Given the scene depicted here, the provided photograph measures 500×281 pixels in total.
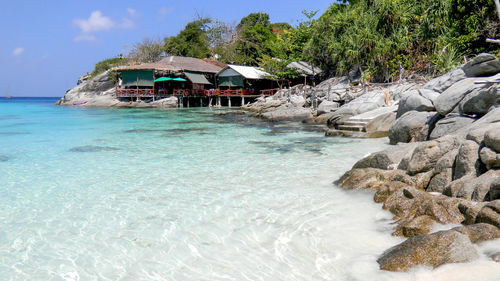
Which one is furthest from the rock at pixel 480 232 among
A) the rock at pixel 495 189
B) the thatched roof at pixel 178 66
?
the thatched roof at pixel 178 66

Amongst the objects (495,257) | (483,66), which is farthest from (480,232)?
(483,66)

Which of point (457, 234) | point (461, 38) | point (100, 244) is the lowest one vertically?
point (100, 244)

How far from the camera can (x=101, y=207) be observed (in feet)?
19.4

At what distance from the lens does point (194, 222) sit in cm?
516

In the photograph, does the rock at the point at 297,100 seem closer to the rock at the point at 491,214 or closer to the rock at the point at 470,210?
the rock at the point at 470,210

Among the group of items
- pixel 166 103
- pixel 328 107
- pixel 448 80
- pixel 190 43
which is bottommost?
pixel 328 107

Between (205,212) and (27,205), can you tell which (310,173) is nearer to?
(205,212)

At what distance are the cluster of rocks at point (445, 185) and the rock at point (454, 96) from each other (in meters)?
0.09

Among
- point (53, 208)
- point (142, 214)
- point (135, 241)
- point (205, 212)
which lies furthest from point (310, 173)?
point (53, 208)

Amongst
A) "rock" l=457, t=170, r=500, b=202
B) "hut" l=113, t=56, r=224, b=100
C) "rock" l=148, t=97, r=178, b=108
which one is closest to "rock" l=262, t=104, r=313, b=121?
"rock" l=457, t=170, r=500, b=202

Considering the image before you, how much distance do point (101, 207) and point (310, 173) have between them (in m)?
4.19

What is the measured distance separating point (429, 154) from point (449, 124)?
344cm

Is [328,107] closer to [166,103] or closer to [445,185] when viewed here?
[445,185]

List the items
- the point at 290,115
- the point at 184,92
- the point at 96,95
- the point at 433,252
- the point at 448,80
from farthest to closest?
1. the point at 96,95
2. the point at 184,92
3. the point at 290,115
4. the point at 448,80
5. the point at 433,252
